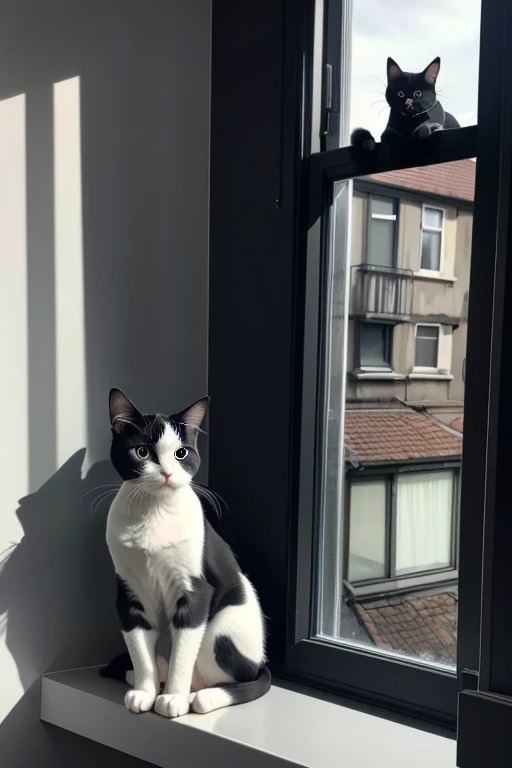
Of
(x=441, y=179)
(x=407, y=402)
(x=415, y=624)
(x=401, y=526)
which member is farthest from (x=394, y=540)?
(x=441, y=179)

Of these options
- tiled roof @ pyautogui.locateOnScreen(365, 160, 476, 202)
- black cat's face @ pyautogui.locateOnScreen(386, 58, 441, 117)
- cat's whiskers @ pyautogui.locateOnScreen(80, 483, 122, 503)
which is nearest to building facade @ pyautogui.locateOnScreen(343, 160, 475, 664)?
tiled roof @ pyautogui.locateOnScreen(365, 160, 476, 202)

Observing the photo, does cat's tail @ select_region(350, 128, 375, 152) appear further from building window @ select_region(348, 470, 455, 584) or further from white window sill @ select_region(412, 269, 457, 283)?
building window @ select_region(348, 470, 455, 584)

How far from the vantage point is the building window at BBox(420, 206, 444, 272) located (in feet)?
4.54

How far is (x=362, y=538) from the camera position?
1499mm

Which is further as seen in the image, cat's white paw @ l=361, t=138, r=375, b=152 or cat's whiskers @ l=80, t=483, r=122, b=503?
cat's whiskers @ l=80, t=483, r=122, b=503

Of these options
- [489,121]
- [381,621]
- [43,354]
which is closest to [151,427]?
[43,354]

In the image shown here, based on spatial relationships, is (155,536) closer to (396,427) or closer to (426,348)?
(396,427)

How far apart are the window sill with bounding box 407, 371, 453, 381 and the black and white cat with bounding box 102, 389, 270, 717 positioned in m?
0.41

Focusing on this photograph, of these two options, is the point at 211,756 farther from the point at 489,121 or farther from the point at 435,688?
the point at 489,121

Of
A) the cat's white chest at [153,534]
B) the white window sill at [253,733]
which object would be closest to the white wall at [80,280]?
the white window sill at [253,733]

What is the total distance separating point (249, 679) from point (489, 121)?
1.08 meters

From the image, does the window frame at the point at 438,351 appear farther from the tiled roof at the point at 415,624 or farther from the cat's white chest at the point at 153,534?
the cat's white chest at the point at 153,534

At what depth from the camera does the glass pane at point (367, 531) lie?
1.47 meters

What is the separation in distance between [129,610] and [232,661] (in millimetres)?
210
